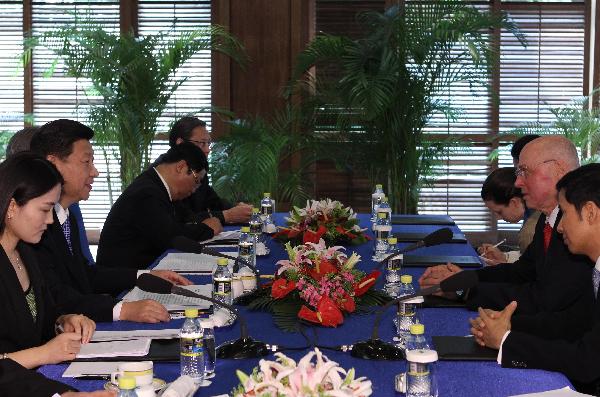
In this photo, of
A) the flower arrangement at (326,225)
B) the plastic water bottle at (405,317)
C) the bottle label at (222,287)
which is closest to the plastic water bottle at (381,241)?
the flower arrangement at (326,225)

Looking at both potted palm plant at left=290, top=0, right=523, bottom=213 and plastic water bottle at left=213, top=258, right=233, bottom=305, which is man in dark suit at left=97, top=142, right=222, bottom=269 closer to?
plastic water bottle at left=213, top=258, right=233, bottom=305

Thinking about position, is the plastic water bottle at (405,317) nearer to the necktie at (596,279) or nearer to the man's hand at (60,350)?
the necktie at (596,279)

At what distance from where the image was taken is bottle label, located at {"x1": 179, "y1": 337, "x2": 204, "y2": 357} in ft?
9.50

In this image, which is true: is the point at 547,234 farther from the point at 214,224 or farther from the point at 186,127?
the point at 186,127

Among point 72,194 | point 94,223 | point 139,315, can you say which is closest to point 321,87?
point 94,223

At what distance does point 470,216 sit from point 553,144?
492 centimetres

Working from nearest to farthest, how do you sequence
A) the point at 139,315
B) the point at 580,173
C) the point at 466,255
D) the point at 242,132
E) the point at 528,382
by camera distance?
the point at 528,382 → the point at 580,173 → the point at 139,315 → the point at 466,255 → the point at 242,132

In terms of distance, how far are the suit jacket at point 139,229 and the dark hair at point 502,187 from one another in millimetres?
1650

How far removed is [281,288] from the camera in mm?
3797

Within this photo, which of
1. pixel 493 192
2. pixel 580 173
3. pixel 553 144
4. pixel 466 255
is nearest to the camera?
pixel 580 173

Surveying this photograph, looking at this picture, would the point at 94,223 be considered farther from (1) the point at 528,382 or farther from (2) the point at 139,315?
(1) the point at 528,382

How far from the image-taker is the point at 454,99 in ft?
30.1

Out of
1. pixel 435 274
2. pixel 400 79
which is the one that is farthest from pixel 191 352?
pixel 400 79

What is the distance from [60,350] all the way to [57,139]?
61.8 inches
